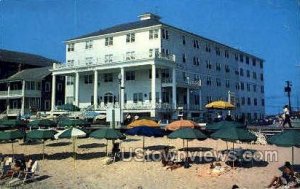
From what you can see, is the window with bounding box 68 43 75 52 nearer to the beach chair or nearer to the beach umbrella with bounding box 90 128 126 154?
the beach umbrella with bounding box 90 128 126 154

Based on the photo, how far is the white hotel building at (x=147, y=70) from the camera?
157ft

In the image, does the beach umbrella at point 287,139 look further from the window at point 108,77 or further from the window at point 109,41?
the window at point 109,41

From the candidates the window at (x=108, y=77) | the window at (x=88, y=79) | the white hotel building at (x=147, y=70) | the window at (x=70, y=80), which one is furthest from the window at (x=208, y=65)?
the window at (x=70, y=80)

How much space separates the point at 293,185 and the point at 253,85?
57193mm

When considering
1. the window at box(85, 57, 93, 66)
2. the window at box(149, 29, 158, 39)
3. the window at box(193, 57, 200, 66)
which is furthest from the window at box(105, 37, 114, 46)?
the window at box(193, 57, 200, 66)

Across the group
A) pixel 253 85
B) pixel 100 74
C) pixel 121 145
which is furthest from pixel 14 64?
pixel 121 145

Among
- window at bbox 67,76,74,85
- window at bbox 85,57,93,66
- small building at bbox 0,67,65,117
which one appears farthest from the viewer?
small building at bbox 0,67,65,117

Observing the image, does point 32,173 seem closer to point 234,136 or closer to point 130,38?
point 234,136

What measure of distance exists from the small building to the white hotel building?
687 centimetres

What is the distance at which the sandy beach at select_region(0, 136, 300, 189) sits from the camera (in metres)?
18.5

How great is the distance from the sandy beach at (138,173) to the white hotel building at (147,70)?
19.3 metres

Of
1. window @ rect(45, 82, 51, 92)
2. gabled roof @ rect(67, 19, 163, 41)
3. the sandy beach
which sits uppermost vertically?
gabled roof @ rect(67, 19, 163, 41)

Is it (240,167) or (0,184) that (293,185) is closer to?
(240,167)

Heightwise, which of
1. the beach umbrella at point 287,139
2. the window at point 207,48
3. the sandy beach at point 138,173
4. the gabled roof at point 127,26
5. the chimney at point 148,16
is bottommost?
the sandy beach at point 138,173
